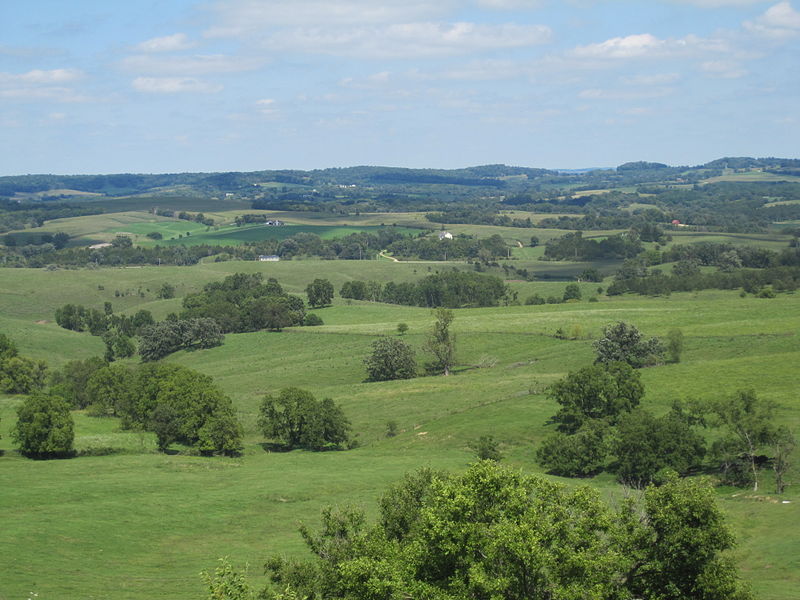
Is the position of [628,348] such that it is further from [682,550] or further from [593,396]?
[682,550]

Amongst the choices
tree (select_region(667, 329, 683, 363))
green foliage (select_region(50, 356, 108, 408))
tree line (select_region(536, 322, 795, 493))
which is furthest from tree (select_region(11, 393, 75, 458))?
tree (select_region(667, 329, 683, 363))

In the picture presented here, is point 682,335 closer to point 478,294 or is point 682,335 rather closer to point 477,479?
point 478,294

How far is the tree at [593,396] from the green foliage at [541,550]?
48874 millimetres

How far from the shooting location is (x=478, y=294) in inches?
7751

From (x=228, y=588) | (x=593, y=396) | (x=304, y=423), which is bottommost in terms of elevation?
(x=304, y=423)

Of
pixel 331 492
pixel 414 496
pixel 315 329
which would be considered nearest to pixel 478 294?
pixel 315 329

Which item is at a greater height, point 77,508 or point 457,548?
point 457,548

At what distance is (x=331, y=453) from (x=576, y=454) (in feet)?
80.5

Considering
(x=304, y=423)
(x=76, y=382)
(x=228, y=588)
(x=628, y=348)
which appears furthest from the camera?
(x=76, y=382)

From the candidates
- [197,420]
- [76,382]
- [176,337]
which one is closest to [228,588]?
[197,420]

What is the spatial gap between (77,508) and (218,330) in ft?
331

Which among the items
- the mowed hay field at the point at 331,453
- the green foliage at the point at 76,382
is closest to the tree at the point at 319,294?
the mowed hay field at the point at 331,453

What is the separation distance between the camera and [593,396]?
8569 centimetres

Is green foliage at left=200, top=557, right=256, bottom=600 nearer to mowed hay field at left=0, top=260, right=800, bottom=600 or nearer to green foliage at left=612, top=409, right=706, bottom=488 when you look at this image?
mowed hay field at left=0, top=260, right=800, bottom=600
